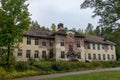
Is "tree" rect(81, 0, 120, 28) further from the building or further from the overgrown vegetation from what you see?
the building

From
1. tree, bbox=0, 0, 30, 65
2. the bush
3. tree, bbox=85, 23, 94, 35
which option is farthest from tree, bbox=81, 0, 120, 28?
tree, bbox=85, 23, 94, 35

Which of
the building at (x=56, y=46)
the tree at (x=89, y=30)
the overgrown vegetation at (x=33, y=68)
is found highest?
the tree at (x=89, y=30)

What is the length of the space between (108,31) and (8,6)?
14818 millimetres

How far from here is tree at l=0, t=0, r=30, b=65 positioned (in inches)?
1092

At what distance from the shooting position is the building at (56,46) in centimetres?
4097

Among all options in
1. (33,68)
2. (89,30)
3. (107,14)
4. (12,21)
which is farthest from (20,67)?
(89,30)

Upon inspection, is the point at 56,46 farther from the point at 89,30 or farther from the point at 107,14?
the point at 89,30

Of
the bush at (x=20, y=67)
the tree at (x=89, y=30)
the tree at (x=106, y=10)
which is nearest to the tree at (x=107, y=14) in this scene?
the tree at (x=106, y=10)

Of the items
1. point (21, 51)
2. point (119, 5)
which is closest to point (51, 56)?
point (21, 51)

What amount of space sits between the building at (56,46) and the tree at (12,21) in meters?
10.7

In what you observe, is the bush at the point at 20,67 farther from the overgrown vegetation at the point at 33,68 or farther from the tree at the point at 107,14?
the tree at the point at 107,14

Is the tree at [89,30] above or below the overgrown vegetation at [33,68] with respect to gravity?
above

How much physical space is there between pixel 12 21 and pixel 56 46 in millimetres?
17861

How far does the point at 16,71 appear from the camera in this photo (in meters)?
28.5
